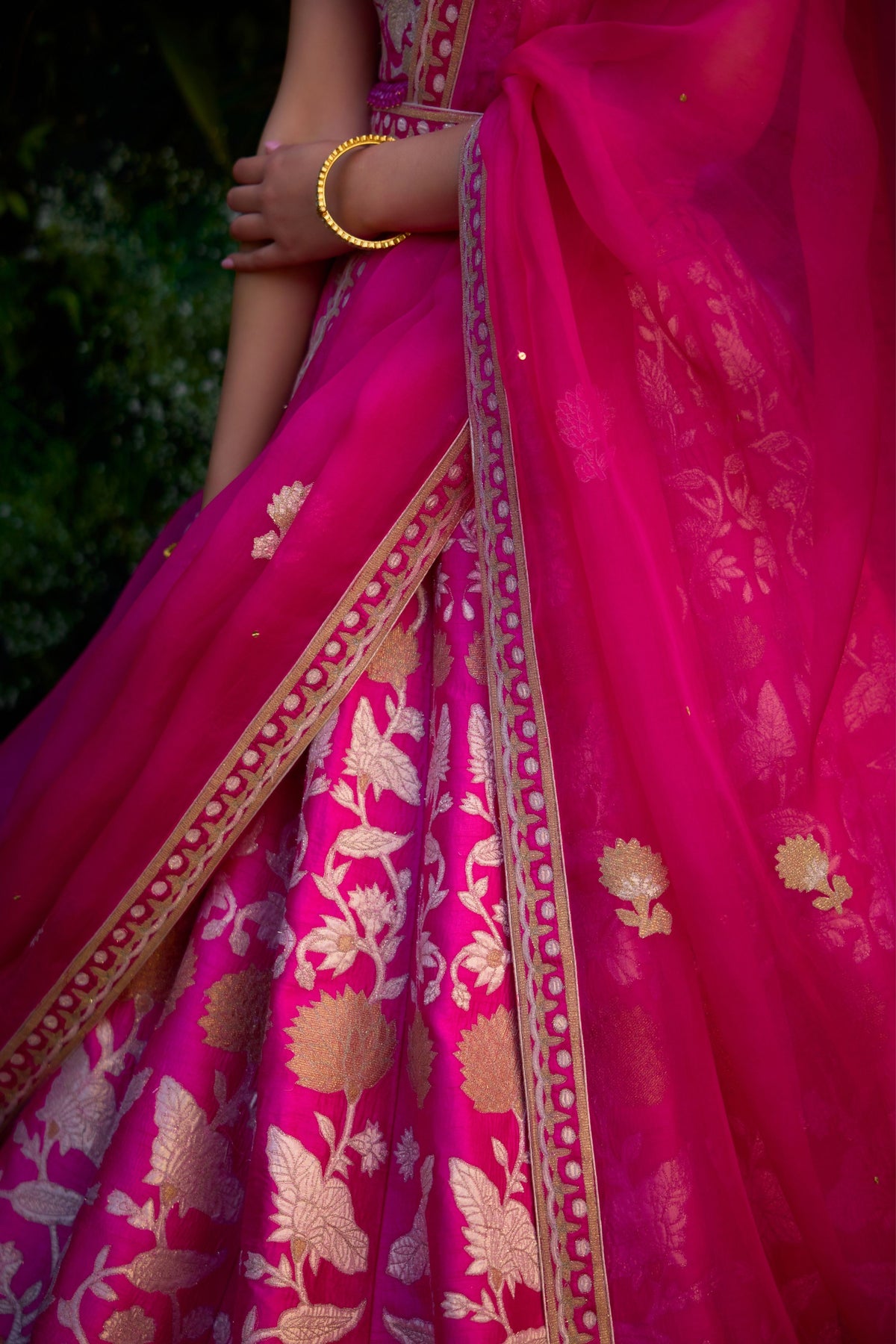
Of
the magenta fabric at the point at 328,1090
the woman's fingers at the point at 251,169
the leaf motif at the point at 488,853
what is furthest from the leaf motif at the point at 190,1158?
the woman's fingers at the point at 251,169

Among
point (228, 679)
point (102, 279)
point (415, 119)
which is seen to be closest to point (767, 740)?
point (228, 679)

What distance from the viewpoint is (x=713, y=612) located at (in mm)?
586

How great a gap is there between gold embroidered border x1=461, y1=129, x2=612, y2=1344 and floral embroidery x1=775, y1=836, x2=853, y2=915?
0.12m

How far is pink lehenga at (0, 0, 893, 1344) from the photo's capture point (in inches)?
20.0

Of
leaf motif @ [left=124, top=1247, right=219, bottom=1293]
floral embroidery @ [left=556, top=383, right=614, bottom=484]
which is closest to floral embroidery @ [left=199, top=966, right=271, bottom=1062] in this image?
leaf motif @ [left=124, top=1247, right=219, bottom=1293]

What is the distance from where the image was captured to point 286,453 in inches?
25.8

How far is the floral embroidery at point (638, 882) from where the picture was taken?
1.74ft

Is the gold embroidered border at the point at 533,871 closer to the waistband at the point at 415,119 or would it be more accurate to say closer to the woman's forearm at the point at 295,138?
the waistband at the point at 415,119

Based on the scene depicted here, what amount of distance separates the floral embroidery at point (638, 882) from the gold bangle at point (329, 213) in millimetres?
480

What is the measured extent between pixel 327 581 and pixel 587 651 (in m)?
0.17

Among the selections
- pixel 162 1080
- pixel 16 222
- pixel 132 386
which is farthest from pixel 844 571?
pixel 16 222

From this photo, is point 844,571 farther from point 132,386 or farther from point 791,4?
point 132,386

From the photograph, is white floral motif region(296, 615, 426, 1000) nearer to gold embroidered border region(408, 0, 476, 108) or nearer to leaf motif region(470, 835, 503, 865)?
leaf motif region(470, 835, 503, 865)

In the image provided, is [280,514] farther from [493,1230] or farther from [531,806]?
[493,1230]
